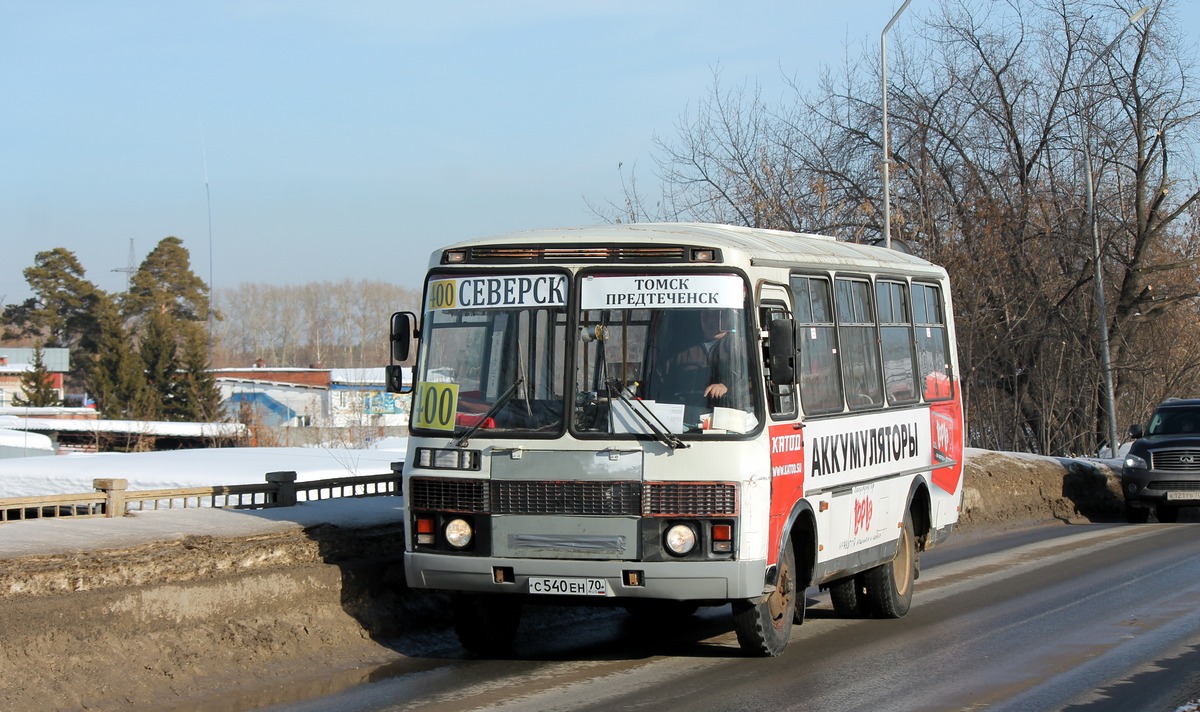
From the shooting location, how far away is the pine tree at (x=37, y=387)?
8406 centimetres

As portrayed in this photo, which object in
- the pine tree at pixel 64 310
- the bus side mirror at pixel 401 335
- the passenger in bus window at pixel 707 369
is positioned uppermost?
the pine tree at pixel 64 310

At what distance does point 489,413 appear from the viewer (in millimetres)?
9359

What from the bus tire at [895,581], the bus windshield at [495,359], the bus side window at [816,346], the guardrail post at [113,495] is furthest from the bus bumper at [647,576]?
the guardrail post at [113,495]

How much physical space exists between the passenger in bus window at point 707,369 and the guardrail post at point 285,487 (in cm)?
595

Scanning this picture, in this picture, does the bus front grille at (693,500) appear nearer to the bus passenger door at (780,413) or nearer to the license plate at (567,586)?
the bus passenger door at (780,413)

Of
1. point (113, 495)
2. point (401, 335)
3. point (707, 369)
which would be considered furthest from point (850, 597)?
point (113, 495)

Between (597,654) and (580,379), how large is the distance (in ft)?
7.27

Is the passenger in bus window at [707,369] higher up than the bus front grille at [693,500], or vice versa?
the passenger in bus window at [707,369]

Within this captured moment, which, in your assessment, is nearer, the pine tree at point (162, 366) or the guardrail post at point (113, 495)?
the guardrail post at point (113, 495)

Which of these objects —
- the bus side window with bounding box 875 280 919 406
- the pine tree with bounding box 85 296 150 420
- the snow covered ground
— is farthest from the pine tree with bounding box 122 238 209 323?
the bus side window with bounding box 875 280 919 406

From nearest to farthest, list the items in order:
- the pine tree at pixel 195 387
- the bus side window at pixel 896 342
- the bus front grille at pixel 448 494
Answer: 1. the bus front grille at pixel 448 494
2. the bus side window at pixel 896 342
3. the pine tree at pixel 195 387

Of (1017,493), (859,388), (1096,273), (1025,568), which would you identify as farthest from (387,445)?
(859,388)

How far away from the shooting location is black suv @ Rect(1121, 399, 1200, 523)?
23125 mm

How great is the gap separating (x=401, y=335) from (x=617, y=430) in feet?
5.76
